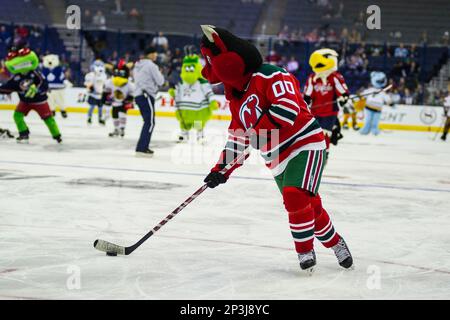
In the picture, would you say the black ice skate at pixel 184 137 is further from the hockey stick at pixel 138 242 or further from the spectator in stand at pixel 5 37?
the spectator in stand at pixel 5 37

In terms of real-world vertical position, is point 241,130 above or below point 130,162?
above

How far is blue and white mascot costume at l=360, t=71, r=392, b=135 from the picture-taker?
52.2 feet

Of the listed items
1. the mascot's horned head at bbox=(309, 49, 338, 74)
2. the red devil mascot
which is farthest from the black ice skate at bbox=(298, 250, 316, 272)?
the mascot's horned head at bbox=(309, 49, 338, 74)

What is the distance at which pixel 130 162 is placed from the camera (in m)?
9.01

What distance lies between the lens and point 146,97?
9703 mm

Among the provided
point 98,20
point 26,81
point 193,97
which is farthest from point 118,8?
point 26,81

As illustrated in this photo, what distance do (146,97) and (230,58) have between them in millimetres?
6051

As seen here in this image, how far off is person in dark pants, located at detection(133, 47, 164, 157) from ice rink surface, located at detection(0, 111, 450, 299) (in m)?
0.26

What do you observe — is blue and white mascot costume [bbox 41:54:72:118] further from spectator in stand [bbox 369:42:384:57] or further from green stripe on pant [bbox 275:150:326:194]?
green stripe on pant [bbox 275:150:326:194]

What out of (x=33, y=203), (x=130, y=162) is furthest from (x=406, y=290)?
(x=130, y=162)

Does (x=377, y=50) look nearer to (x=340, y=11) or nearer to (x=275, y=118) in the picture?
(x=340, y=11)

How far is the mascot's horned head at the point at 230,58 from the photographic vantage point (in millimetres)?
3734

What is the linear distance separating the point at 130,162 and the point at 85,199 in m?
3.05
